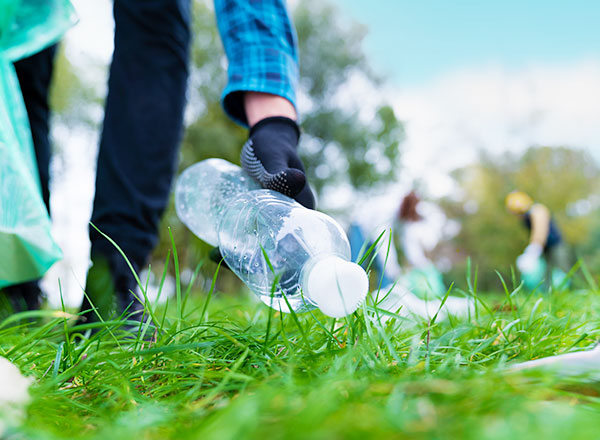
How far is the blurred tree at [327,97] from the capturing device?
17.0 metres

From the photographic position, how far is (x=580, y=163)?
76.4 ft

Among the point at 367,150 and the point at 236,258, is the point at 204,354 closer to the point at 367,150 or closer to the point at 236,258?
the point at 236,258

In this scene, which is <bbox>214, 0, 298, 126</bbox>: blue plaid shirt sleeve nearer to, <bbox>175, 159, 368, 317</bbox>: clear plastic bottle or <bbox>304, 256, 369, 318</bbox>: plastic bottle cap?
<bbox>175, 159, 368, 317</bbox>: clear plastic bottle

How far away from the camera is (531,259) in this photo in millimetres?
7730

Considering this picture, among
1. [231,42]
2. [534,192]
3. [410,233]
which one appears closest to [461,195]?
[534,192]

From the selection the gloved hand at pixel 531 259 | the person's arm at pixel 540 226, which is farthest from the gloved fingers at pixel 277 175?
the person's arm at pixel 540 226

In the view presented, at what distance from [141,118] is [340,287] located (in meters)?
1.19

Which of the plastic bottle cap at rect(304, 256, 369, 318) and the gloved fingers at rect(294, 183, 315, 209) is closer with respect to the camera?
the plastic bottle cap at rect(304, 256, 369, 318)

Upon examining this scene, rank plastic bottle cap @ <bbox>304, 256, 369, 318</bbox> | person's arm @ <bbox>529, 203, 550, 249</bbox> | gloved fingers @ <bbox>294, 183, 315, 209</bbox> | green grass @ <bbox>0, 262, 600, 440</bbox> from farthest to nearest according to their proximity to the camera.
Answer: person's arm @ <bbox>529, 203, 550, 249</bbox> < gloved fingers @ <bbox>294, 183, 315, 209</bbox> < plastic bottle cap @ <bbox>304, 256, 369, 318</bbox> < green grass @ <bbox>0, 262, 600, 440</bbox>

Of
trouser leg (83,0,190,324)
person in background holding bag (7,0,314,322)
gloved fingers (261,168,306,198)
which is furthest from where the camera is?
trouser leg (83,0,190,324)

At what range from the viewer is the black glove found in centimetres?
122

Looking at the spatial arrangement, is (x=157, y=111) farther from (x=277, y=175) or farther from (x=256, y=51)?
(x=277, y=175)

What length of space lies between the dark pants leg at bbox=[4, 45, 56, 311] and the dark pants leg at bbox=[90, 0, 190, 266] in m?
0.57

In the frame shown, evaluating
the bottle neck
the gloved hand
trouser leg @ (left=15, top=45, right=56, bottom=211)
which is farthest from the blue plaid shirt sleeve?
the gloved hand
